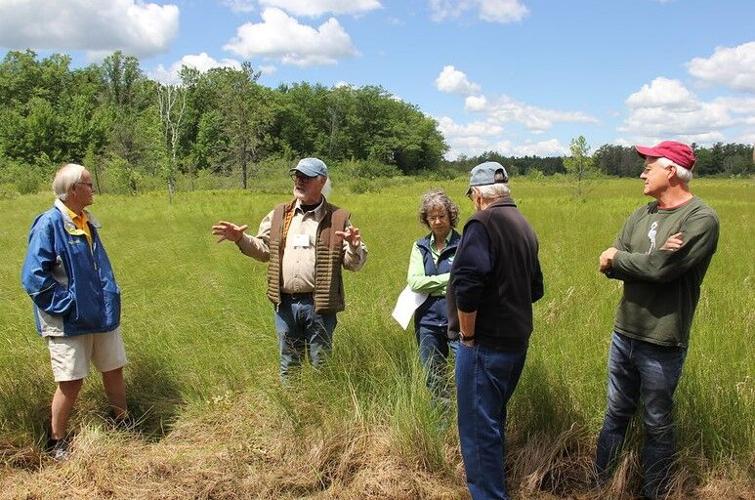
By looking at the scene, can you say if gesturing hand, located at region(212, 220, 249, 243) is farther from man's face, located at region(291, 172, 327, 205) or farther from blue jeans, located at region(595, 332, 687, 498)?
blue jeans, located at region(595, 332, 687, 498)

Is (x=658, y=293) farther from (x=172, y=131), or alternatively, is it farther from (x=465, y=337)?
(x=172, y=131)

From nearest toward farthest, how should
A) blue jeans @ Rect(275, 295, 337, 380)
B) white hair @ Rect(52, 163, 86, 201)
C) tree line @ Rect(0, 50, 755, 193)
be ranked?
1. white hair @ Rect(52, 163, 86, 201)
2. blue jeans @ Rect(275, 295, 337, 380)
3. tree line @ Rect(0, 50, 755, 193)

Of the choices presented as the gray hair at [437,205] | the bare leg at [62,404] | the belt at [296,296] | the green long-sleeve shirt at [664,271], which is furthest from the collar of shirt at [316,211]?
the green long-sleeve shirt at [664,271]

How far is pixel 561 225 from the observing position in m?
14.3

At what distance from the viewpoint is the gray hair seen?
11.8 ft

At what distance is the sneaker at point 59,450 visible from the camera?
3.37m

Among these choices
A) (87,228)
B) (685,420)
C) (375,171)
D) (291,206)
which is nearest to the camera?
(685,420)

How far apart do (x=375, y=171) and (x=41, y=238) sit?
63218mm

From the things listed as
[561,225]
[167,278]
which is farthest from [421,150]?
[167,278]

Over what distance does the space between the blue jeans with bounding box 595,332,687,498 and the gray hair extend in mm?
1199

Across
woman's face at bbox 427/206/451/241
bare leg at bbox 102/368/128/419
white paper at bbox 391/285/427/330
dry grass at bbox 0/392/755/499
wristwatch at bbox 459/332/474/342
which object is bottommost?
dry grass at bbox 0/392/755/499

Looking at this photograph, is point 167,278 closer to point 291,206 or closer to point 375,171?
point 291,206

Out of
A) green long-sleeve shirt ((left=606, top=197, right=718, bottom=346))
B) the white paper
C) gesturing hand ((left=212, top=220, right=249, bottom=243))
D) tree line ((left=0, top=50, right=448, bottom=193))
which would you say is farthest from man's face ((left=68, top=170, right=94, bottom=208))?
tree line ((left=0, top=50, right=448, bottom=193))

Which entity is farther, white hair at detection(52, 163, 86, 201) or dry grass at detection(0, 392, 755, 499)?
white hair at detection(52, 163, 86, 201)
